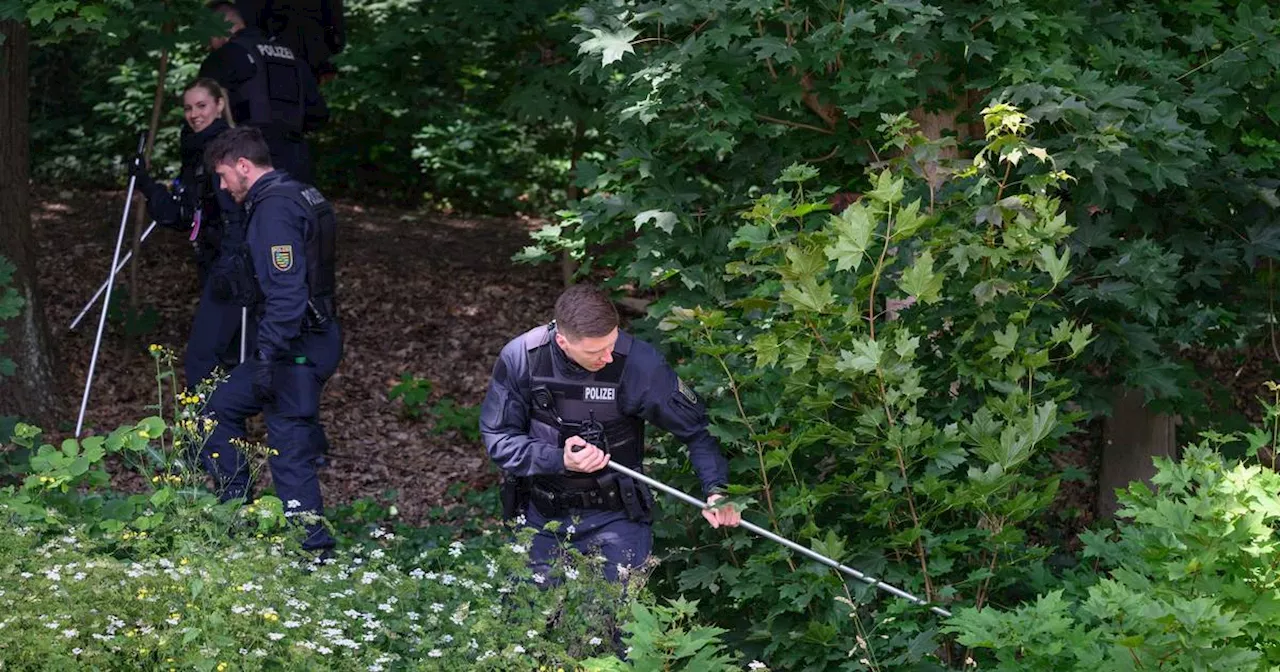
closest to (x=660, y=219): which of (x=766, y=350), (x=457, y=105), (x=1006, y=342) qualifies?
(x=766, y=350)

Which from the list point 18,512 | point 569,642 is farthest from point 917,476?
point 18,512

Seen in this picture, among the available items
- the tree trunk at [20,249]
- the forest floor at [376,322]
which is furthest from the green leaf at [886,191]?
the tree trunk at [20,249]

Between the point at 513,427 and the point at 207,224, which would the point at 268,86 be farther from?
the point at 513,427

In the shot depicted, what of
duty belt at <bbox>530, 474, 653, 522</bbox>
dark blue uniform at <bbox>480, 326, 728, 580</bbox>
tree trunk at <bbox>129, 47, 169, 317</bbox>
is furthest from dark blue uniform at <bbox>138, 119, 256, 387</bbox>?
duty belt at <bbox>530, 474, 653, 522</bbox>

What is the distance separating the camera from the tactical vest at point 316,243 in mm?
6641

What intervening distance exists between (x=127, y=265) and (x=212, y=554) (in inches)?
234

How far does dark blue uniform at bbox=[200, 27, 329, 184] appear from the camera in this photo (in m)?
8.16

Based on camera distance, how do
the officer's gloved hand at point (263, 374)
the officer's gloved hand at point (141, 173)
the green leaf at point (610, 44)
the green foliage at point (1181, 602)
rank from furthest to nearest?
the officer's gloved hand at point (141, 173) → the officer's gloved hand at point (263, 374) → the green leaf at point (610, 44) → the green foliage at point (1181, 602)

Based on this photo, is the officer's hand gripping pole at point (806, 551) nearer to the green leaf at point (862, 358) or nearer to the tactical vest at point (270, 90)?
the green leaf at point (862, 358)

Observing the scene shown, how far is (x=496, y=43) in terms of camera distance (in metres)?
10.4

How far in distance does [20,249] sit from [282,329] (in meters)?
2.54

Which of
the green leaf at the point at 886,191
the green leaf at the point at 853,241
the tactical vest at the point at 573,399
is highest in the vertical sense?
the green leaf at the point at 886,191

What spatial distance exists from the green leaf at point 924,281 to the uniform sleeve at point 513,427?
1.26 m

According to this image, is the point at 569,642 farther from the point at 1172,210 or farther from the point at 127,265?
the point at 127,265
